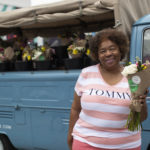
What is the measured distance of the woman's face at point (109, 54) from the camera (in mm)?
1895

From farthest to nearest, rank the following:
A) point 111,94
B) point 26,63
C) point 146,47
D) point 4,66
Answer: point 4,66, point 26,63, point 146,47, point 111,94

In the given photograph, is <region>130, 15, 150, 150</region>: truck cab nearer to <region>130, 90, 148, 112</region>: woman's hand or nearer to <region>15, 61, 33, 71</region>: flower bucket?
<region>130, 90, 148, 112</region>: woman's hand

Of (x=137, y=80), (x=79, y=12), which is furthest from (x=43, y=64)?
(x=137, y=80)

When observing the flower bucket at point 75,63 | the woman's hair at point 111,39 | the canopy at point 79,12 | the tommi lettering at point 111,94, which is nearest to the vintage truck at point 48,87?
the canopy at point 79,12

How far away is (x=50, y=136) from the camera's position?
10.8 feet

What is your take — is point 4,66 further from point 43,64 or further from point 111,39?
point 111,39

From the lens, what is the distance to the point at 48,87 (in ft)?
10.9

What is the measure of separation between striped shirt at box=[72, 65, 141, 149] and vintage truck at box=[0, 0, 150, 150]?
1.02 metres

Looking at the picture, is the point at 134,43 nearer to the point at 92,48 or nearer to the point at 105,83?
the point at 92,48

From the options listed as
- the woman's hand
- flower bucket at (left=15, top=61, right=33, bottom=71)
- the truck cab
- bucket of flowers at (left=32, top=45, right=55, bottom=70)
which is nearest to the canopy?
the truck cab

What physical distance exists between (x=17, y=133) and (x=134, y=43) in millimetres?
2175

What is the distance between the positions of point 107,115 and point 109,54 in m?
0.48

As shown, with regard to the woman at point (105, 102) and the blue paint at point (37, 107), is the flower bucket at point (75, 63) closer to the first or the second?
the blue paint at point (37, 107)

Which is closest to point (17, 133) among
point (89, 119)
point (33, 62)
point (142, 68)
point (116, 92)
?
point (33, 62)
